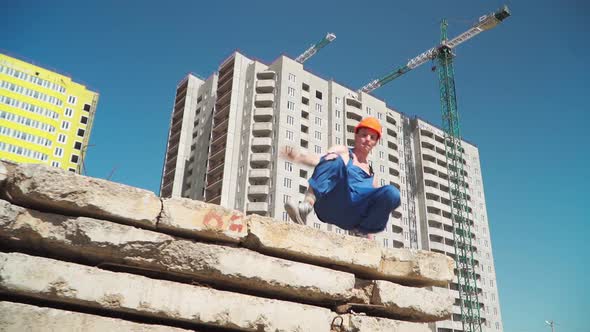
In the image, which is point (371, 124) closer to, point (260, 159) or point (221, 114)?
point (260, 159)

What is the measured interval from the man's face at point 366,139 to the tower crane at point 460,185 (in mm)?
73620

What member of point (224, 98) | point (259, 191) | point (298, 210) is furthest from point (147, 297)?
point (224, 98)

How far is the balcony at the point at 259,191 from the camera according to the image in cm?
5625

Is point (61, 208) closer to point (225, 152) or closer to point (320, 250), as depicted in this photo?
point (320, 250)

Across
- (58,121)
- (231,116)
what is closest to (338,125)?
(231,116)

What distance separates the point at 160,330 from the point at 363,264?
64.2 inches

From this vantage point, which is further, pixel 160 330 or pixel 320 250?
pixel 320 250

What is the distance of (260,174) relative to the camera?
57438mm

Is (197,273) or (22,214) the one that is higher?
(22,214)

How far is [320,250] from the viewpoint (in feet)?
11.2

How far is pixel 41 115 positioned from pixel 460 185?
73733 mm

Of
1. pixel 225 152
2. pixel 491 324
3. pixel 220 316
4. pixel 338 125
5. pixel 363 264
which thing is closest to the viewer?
pixel 220 316

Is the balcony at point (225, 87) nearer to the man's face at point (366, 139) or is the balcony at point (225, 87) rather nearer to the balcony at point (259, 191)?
the balcony at point (259, 191)

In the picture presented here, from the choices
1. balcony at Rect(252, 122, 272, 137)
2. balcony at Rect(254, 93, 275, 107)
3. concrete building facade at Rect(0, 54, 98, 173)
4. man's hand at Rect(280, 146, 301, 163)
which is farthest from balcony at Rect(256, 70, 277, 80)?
man's hand at Rect(280, 146, 301, 163)
